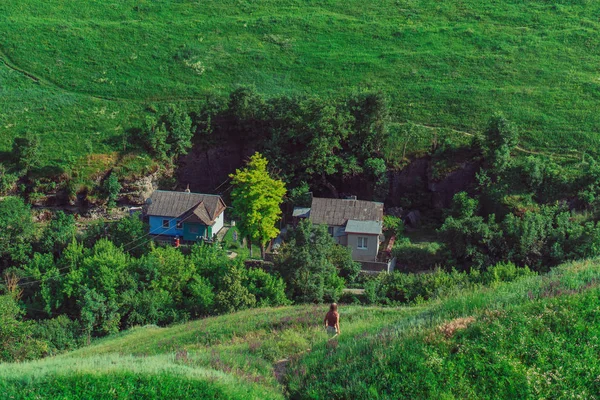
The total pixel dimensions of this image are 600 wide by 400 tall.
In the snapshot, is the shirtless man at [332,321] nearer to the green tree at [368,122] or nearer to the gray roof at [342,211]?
the gray roof at [342,211]

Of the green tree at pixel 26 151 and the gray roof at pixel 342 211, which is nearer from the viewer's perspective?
the gray roof at pixel 342 211

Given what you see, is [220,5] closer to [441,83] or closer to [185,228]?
[441,83]

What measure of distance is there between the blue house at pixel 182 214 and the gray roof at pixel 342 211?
689 cm

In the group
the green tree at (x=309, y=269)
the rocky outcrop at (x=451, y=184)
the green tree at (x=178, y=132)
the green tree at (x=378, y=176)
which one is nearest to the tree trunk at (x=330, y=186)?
the green tree at (x=378, y=176)

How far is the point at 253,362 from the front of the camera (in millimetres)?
18984

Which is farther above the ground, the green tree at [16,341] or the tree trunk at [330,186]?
the tree trunk at [330,186]

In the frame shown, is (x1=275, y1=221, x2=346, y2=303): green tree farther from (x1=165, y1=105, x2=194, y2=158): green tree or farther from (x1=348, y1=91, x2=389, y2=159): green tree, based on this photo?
(x1=165, y1=105, x2=194, y2=158): green tree

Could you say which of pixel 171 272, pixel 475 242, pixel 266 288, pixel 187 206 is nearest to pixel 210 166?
pixel 187 206

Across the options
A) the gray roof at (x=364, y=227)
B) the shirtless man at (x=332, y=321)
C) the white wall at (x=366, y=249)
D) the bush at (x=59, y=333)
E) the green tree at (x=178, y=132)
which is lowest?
the bush at (x=59, y=333)

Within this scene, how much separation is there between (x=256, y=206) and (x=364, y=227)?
7.04m

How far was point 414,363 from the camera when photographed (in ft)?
54.6

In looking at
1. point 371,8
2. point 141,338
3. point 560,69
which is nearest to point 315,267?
point 141,338

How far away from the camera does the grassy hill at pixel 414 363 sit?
1611 cm

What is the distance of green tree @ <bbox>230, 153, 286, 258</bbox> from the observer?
41.9 m
